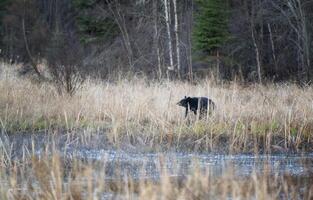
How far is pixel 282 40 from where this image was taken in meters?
22.8

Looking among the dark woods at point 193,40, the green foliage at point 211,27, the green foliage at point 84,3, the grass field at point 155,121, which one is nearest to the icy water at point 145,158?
the grass field at point 155,121

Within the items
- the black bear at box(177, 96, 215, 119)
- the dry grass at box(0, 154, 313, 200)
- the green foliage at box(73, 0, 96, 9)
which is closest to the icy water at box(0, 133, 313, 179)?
the dry grass at box(0, 154, 313, 200)

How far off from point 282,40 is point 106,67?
23.0 feet

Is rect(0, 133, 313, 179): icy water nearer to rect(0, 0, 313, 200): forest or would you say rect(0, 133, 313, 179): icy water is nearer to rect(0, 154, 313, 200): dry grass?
rect(0, 0, 313, 200): forest

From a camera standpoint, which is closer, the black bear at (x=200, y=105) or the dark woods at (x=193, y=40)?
the black bear at (x=200, y=105)

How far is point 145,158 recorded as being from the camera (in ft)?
24.4

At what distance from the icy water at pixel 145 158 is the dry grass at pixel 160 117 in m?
0.26

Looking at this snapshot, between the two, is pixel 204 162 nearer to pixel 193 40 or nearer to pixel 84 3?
pixel 193 40

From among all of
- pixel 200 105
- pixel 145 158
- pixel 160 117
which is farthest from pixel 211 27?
pixel 145 158

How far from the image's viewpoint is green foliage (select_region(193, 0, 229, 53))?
2048 centimetres

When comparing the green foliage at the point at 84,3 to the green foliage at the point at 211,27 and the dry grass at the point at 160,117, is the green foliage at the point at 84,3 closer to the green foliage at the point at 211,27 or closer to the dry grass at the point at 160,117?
the green foliage at the point at 211,27

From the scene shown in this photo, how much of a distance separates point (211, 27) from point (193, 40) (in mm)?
1140

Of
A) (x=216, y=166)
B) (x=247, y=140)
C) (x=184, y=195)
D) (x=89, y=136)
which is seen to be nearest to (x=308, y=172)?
(x=216, y=166)

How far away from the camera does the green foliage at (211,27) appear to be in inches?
806
